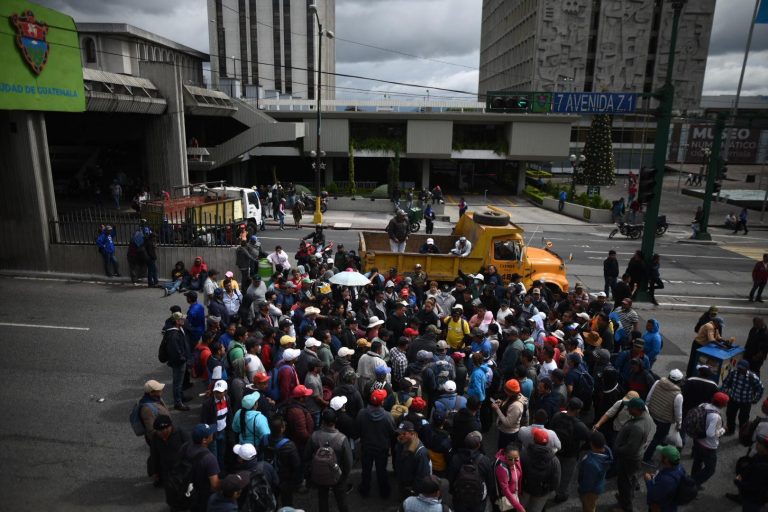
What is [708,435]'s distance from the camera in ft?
22.4

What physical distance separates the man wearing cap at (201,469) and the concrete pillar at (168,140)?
78.1 feet

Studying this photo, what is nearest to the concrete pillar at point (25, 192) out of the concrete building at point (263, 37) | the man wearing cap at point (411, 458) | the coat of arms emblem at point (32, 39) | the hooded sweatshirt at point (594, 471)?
the coat of arms emblem at point (32, 39)

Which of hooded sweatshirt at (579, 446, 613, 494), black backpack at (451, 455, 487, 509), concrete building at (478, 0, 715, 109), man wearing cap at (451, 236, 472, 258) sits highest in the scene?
concrete building at (478, 0, 715, 109)

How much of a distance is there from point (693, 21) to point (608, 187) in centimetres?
3640

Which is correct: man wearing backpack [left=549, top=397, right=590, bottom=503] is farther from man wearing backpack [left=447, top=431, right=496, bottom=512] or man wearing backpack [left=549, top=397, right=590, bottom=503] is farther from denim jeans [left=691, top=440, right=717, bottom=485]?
denim jeans [left=691, top=440, right=717, bottom=485]

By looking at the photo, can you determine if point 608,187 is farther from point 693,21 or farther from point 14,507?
point 14,507

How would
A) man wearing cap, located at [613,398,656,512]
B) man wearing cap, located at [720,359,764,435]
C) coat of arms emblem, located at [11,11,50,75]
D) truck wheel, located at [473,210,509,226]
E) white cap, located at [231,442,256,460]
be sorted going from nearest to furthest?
1. white cap, located at [231,442,256,460]
2. man wearing cap, located at [613,398,656,512]
3. man wearing cap, located at [720,359,764,435]
4. truck wheel, located at [473,210,509,226]
5. coat of arms emblem, located at [11,11,50,75]

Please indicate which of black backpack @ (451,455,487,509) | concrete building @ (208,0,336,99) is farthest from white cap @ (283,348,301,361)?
concrete building @ (208,0,336,99)

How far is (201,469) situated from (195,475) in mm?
108

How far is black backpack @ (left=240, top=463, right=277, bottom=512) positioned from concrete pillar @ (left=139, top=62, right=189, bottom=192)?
24340 millimetres

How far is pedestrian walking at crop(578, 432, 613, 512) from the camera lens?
603 cm

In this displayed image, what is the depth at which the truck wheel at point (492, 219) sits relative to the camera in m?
14.8

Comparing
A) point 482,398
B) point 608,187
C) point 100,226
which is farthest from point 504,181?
point 482,398

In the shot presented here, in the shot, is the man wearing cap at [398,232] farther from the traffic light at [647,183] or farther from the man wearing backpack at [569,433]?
the man wearing backpack at [569,433]
